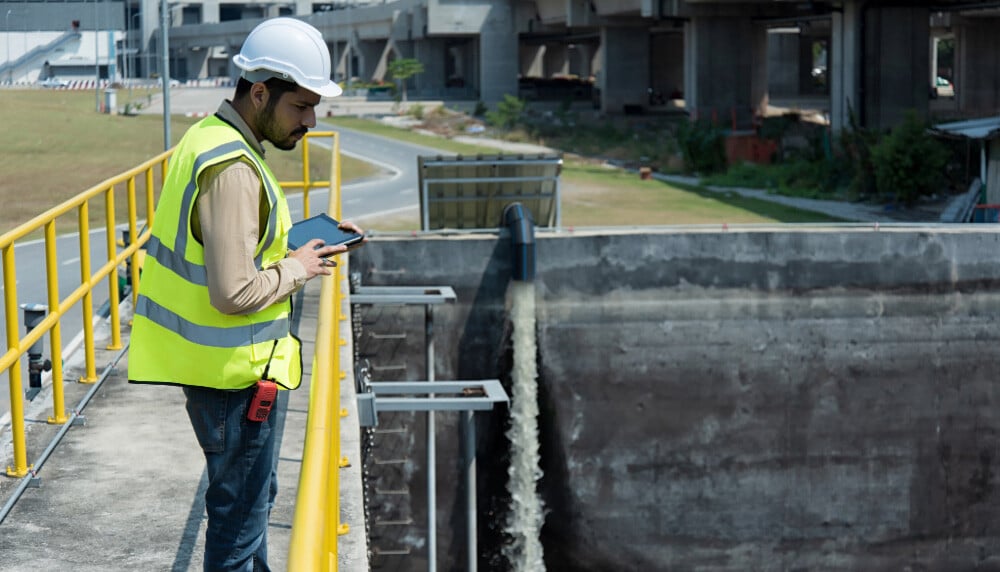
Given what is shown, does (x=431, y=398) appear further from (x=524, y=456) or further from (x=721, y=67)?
(x=721, y=67)

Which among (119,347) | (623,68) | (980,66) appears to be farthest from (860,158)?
(623,68)

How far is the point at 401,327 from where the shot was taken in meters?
19.7

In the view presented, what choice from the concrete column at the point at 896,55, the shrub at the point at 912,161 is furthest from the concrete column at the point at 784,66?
the shrub at the point at 912,161

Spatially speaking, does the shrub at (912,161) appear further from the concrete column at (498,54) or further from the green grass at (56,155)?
the concrete column at (498,54)

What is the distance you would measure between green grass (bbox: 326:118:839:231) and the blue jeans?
2370 centimetres

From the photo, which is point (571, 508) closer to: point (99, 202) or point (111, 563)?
point (99, 202)

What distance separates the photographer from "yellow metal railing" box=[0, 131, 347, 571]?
3334mm

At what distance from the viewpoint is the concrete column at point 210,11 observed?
13175 cm

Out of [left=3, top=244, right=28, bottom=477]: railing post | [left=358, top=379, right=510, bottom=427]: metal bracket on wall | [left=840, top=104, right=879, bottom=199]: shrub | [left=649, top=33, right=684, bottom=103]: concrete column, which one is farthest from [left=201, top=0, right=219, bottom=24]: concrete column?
[left=3, top=244, right=28, bottom=477]: railing post

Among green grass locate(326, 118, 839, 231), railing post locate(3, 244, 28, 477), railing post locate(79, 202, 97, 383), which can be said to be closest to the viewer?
railing post locate(3, 244, 28, 477)

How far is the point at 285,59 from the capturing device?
4.36m

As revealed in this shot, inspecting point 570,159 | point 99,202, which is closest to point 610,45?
point 570,159

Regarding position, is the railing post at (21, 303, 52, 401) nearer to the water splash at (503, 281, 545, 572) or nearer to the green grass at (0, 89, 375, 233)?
Answer: the green grass at (0, 89, 375, 233)

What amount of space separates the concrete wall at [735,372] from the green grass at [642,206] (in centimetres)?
892
